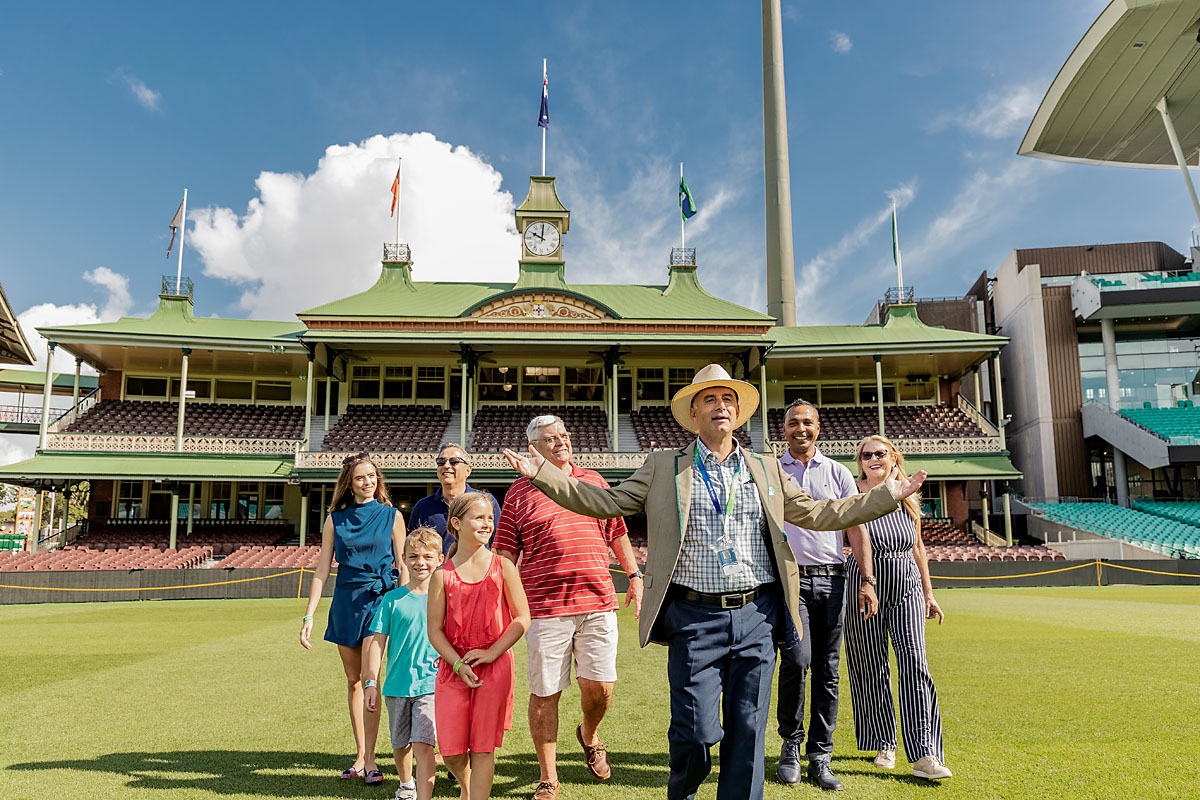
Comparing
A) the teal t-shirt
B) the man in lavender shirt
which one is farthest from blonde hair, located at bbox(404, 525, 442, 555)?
the man in lavender shirt

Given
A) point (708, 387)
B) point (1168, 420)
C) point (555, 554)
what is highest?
point (1168, 420)

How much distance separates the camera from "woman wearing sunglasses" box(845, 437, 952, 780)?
14.9 ft

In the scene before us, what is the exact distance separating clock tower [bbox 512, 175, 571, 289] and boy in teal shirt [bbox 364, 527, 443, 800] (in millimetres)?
27531

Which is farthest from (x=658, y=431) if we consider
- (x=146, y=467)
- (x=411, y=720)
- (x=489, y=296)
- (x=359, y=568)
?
(x=411, y=720)

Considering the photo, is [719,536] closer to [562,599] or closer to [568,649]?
[562,599]

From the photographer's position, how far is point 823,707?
452 centimetres

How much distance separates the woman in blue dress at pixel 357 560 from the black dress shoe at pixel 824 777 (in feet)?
8.62

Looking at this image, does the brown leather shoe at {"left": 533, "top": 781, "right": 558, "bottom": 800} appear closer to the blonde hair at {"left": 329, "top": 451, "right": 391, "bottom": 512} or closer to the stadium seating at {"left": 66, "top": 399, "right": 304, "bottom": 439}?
the blonde hair at {"left": 329, "top": 451, "right": 391, "bottom": 512}

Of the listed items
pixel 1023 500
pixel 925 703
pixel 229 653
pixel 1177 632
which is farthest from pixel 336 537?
pixel 1023 500

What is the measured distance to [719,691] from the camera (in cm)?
329

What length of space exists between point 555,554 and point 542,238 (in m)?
28.5

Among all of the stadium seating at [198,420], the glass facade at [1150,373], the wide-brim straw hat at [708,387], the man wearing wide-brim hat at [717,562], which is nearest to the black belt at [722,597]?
the man wearing wide-brim hat at [717,562]

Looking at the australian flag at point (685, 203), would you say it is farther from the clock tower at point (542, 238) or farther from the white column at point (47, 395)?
the white column at point (47, 395)

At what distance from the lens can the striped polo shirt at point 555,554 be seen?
4508mm
